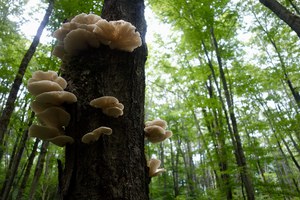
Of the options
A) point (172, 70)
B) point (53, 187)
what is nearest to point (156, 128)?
point (172, 70)

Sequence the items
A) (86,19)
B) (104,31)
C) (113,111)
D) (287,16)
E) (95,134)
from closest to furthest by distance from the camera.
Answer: (95,134) < (113,111) < (104,31) < (86,19) < (287,16)

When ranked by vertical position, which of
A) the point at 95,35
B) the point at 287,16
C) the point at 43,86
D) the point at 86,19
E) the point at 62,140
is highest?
the point at 287,16

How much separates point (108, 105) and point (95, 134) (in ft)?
0.58

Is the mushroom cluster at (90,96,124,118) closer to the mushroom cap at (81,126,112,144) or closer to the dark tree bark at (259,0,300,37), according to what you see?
the mushroom cap at (81,126,112,144)

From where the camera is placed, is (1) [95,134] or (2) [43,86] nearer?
(1) [95,134]

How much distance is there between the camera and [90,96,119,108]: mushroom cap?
4.01ft

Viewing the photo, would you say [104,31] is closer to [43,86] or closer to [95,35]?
[95,35]

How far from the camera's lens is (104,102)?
1.23m

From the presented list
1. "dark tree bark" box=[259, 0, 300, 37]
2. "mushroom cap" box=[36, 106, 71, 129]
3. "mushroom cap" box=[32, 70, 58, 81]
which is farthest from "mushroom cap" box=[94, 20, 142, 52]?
"dark tree bark" box=[259, 0, 300, 37]

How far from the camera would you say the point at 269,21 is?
1223 centimetres

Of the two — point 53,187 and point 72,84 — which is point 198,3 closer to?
point 72,84

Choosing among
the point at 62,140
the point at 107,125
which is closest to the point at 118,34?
the point at 107,125

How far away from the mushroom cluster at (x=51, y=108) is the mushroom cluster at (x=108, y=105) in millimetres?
117

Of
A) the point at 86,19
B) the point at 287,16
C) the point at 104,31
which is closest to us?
the point at 104,31
